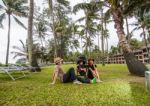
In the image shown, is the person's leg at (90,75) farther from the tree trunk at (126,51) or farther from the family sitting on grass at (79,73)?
the tree trunk at (126,51)

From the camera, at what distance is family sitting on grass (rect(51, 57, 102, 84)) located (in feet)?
Answer: 30.9

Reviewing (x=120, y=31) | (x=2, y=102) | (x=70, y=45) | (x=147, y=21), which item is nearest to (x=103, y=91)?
(x=2, y=102)

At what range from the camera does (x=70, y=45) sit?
2259 inches

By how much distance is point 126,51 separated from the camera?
13852 millimetres

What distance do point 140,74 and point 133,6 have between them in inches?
174

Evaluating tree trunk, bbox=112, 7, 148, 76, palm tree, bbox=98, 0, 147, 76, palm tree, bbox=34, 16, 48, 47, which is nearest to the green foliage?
palm tree, bbox=34, 16, 48, 47

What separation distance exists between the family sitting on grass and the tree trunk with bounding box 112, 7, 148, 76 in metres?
3.90

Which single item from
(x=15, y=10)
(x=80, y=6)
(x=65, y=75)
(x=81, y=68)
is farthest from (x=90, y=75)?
(x=15, y=10)

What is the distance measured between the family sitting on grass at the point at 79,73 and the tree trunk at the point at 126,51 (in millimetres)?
3896

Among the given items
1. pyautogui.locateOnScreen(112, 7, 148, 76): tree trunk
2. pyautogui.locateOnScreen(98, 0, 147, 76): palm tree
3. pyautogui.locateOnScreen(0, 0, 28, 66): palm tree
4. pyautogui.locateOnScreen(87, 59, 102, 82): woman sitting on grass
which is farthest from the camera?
pyautogui.locateOnScreen(0, 0, 28, 66): palm tree

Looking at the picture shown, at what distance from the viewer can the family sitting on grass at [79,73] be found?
9414mm

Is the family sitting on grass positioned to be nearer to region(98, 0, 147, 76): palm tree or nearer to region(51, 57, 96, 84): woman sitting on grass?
region(51, 57, 96, 84): woman sitting on grass

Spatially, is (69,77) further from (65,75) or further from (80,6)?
(80,6)

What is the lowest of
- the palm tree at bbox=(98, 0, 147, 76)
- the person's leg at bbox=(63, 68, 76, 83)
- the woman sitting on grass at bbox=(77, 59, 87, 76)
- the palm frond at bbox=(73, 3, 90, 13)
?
the person's leg at bbox=(63, 68, 76, 83)
